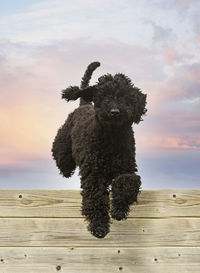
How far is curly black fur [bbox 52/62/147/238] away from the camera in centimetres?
379

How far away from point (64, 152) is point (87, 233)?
46.1 inches

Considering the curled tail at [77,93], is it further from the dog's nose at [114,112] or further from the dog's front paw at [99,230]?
the dog's front paw at [99,230]

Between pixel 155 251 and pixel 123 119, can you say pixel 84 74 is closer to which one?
pixel 123 119

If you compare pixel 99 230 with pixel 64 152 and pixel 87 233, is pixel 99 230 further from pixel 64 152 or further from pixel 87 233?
pixel 64 152

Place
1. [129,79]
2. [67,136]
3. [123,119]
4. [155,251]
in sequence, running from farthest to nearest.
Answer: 1. [67,136]
2. [155,251]
3. [129,79]
4. [123,119]

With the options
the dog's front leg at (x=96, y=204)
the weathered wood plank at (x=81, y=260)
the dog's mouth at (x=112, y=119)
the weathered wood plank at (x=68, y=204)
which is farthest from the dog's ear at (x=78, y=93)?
the weathered wood plank at (x=81, y=260)

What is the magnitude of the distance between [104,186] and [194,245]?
100 cm

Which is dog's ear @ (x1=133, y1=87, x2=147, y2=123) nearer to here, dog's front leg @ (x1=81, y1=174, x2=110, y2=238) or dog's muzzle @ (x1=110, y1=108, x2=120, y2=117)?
dog's muzzle @ (x1=110, y1=108, x2=120, y2=117)

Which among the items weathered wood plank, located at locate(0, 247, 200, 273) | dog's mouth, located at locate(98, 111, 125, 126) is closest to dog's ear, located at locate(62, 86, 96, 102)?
dog's mouth, located at locate(98, 111, 125, 126)

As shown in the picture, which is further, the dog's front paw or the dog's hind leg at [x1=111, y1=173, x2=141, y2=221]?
the dog's front paw

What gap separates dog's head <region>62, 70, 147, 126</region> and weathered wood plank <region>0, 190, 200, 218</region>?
772 mm

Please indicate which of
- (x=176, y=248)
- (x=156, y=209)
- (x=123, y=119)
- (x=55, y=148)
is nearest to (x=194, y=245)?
(x=176, y=248)

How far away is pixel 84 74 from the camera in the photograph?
5254 mm

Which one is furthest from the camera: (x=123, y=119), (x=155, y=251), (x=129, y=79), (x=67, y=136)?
(x=67, y=136)
